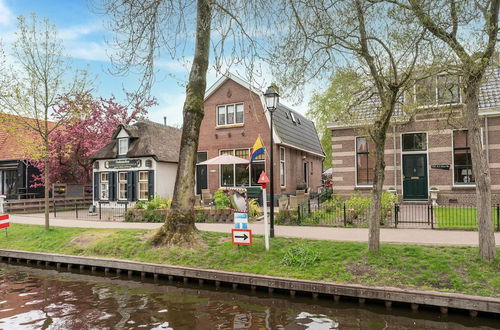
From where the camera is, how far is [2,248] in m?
12.8

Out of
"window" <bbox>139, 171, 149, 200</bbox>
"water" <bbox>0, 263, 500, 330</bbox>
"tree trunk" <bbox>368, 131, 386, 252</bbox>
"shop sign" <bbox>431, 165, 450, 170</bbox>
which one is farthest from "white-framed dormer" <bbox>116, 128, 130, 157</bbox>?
"tree trunk" <bbox>368, 131, 386, 252</bbox>

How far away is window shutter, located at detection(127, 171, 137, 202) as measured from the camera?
75.8 ft

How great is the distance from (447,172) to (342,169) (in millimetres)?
5242

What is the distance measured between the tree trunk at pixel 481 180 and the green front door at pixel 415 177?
37.4ft

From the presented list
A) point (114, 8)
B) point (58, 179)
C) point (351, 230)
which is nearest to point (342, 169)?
point (351, 230)

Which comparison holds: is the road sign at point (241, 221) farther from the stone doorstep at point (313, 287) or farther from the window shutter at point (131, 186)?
the window shutter at point (131, 186)

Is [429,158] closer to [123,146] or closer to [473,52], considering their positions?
[473,52]

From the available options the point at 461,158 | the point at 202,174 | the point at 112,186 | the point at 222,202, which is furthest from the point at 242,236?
the point at 112,186

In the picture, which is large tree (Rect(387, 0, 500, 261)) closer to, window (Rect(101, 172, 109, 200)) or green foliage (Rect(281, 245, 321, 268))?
green foliage (Rect(281, 245, 321, 268))

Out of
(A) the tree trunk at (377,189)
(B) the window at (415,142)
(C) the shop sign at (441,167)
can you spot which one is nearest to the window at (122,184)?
(B) the window at (415,142)

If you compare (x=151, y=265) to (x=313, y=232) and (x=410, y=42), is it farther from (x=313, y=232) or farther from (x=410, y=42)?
(x=410, y=42)

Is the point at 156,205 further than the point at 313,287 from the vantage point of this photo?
Yes

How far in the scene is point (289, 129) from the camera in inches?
957

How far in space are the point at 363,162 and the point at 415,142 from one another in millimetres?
2837
